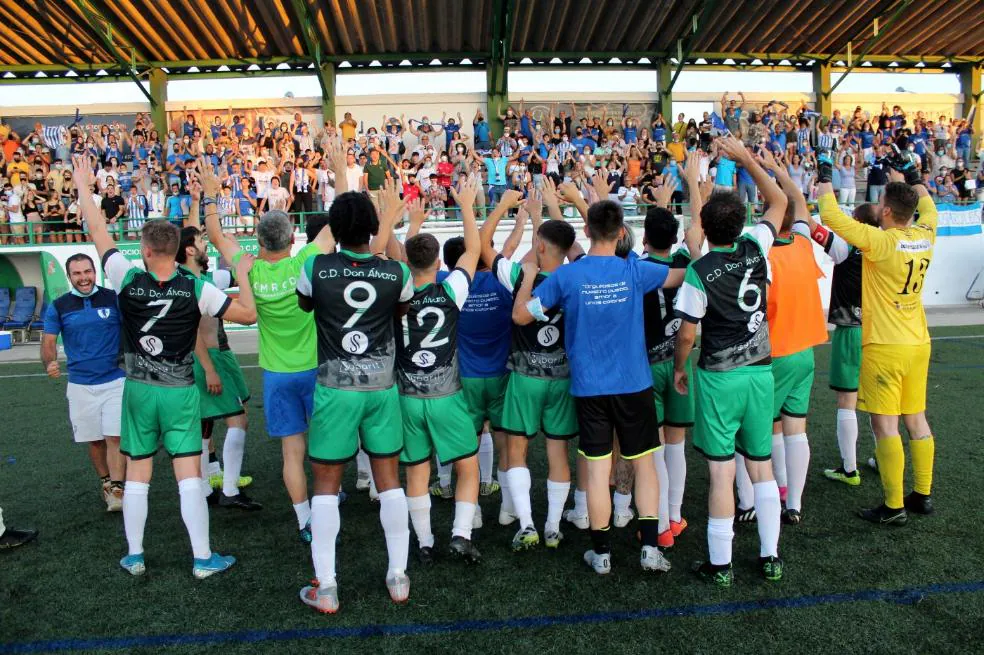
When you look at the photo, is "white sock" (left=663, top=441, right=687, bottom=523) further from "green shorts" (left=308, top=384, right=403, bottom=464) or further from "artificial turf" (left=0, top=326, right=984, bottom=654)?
"green shorts" (left=308, top=384, right=403, bottom=464)

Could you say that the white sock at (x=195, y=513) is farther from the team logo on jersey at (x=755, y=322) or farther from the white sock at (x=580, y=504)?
the team logo on jersey at (x=755, y=322)

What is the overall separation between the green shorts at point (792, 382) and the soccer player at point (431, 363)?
2.21m

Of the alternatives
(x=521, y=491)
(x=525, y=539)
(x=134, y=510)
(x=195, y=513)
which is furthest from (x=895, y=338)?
(x=134, y=510)

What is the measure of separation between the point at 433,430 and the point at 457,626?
119 centimetres

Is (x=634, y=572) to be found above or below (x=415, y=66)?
below

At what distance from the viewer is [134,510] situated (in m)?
4.46

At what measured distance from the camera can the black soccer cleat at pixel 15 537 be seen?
16.5 ft

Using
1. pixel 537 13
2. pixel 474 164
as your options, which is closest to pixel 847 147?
pixel 537 13

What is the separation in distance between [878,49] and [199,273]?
2687 centimetres

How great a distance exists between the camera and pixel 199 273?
19.4 feet

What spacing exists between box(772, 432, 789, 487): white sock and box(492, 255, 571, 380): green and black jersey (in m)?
Result: 1.76

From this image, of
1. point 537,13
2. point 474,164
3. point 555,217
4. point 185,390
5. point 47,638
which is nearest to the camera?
point 47,638

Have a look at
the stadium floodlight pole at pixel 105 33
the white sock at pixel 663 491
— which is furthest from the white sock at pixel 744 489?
the stadium floodlight pole at pixel 105 33

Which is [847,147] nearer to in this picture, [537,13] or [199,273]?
[537,13]
